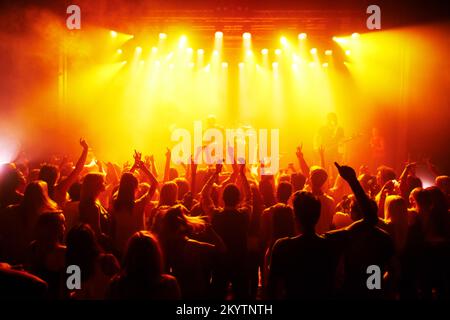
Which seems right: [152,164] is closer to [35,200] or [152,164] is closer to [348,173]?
[35,200]

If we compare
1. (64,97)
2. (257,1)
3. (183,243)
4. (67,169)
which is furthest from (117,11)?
(183,243)

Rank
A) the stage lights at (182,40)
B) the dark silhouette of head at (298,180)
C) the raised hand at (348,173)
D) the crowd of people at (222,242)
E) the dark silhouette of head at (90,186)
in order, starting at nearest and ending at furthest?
the crowd of people at (222,242), the raised hand at (348,173), the dark silhouette of head at (90,186), the dark silhouette of head at (298,180), the stage lights at (182,40)

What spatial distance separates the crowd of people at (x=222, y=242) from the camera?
7.94ft

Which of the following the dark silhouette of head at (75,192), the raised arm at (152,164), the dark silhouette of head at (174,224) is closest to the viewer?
the dark silhouette of head at (174,224)

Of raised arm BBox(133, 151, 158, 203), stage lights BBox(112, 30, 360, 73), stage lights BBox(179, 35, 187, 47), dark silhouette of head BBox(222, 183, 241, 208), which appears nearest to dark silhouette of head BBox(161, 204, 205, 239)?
dark silhouette of head BBox(222, 183, 241, 208)

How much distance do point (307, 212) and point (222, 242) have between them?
940 millimetres

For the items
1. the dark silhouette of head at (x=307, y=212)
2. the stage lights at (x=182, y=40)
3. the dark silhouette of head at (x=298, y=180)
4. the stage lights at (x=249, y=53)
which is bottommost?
the dark silhouette of head at (x=307, y=212)

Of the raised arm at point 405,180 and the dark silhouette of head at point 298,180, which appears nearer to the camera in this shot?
the raised arm at point 405,180

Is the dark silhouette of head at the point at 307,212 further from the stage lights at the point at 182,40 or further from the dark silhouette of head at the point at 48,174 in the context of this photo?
the stage lights at the point at 182,40

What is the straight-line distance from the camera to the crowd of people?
2.42 meters

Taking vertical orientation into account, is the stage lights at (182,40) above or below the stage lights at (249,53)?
above

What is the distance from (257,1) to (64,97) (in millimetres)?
4988

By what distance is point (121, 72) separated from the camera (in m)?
12.5

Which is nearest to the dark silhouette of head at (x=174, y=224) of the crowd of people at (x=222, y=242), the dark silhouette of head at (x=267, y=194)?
the crowd of people at (x=222, y=242)
